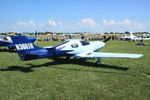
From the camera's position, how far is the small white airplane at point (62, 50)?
343 inches

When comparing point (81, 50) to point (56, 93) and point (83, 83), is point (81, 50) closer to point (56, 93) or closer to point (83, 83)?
point (83, 83)

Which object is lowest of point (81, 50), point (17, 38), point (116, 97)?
point (116, 97)

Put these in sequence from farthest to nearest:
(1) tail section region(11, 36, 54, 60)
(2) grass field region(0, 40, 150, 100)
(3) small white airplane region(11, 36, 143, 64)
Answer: (3) small white airplane region(11, 36, 143, 64), (1) tail section region(11, 36, 54, 60), (2) grass field region(0, 40, 150, 100)

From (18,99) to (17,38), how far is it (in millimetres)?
A: 4199

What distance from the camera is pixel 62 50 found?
10.9 metres

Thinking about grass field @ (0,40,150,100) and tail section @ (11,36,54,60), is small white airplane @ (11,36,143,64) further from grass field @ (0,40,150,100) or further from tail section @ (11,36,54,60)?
grass field @ (0,40,150,100)

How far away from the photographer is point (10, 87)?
6.61 metres

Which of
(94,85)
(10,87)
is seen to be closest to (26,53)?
(10,87)

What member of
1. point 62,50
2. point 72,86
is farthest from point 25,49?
point 72,86

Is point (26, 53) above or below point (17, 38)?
below

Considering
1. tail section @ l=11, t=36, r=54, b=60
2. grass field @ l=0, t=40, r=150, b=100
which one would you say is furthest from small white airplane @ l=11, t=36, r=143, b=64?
grass field @ l=0, t=40, r=150, b=100

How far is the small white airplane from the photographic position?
28.6 ft

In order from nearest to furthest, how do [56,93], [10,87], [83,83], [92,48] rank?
[56,93] → [10,87] → [83,83] → [92,48]

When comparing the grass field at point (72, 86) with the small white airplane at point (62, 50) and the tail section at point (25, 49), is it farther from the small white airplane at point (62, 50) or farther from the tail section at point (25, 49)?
the small white airplane at point (62, 50)
